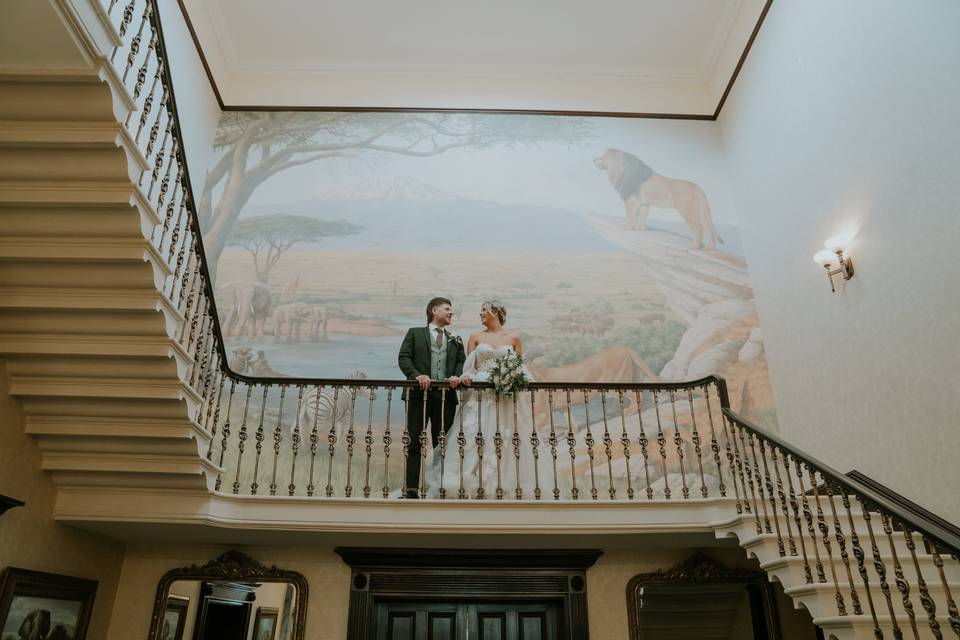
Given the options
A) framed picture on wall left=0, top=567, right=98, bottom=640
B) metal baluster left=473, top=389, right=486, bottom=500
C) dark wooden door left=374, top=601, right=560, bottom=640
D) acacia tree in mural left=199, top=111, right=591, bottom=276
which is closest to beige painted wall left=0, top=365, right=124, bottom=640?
framed picture on wall left=0, top=567, right=98, bottom=640

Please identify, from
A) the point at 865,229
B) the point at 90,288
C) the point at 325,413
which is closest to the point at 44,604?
the point at 90,288

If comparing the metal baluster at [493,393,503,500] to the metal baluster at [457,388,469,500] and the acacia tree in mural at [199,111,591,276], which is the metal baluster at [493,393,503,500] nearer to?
the metal baluster at [457,388,469,500]

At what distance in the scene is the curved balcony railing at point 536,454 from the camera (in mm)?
4309

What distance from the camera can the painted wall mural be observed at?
842 cm

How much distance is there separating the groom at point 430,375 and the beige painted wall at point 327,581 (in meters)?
1.39

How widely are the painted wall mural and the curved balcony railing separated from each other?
71 cm

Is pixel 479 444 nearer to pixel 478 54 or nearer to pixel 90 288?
pixel 90 288

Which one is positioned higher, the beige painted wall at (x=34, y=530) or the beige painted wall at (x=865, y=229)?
the beige painted wall at (x=865, y=229)

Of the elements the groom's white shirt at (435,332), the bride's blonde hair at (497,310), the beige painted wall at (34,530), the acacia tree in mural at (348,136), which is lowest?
the beige painted wall at (34,530)

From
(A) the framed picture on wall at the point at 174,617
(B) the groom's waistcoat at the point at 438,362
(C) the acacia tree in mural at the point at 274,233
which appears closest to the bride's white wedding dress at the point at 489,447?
(B) the groom's waistcoat at the point at 438,362

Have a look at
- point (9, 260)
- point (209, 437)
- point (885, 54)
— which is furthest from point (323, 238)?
point (885, 54)

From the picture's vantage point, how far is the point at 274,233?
9062 mm

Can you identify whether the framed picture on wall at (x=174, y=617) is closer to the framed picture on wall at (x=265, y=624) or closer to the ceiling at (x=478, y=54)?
the framed picture on wall at (x=265, y=624)

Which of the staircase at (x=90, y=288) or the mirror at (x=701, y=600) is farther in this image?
the mirror at (x=701, y=600)
